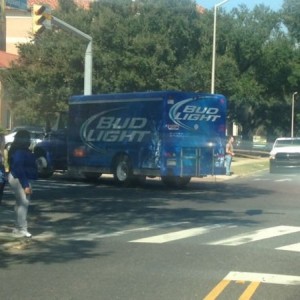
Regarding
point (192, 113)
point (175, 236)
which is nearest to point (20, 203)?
point (175, 236)

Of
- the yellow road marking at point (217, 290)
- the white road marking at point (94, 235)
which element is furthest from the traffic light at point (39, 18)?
the yellow road marking at point (217, 290)

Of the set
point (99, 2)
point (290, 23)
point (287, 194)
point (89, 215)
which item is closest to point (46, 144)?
point (287, 194)

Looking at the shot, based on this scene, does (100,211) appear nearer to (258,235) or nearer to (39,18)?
(258,235)

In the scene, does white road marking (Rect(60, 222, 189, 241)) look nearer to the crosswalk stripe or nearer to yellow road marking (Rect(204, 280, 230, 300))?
the crosswalk stripe

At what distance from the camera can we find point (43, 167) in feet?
86.3

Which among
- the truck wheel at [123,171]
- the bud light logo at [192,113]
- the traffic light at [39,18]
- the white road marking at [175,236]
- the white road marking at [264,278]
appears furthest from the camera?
the truck wheel at [123,171]

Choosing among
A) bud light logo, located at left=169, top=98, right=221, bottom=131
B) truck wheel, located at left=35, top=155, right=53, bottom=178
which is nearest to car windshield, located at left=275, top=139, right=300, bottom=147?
bud light logo, located at left=169, top=98, right=221, bottom=131

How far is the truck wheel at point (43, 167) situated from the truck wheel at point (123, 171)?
4.09 m

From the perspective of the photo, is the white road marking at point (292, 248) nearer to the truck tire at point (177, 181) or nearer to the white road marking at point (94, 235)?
the white road marking at point (94, 235)

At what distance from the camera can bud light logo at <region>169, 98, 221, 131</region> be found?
850 inches

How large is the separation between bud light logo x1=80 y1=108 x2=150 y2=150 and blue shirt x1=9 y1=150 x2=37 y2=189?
35.1ft

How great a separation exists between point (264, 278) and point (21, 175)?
15.2 feet

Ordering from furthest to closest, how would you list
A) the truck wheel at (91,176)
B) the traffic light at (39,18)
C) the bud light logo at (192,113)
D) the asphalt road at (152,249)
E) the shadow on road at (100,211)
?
1. the truck wheel at (91,176)
2. the bud light logo at (192,113)
3. the traffic light at (39,18)
4. the shadow on road at (100,211)
5. the asphalt road at (152,249)

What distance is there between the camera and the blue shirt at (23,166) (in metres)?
11.3
